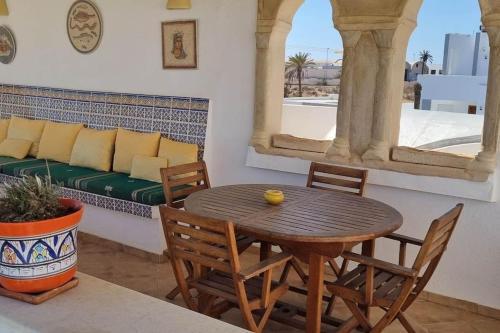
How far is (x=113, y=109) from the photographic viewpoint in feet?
18.4

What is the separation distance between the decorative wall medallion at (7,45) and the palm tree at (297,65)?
3.91 meters

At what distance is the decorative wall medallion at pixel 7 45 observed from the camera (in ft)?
21.6

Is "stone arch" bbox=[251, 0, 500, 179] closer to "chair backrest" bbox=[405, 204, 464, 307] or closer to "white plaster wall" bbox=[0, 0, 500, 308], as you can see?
"white plaster wall" bbox=[0, 0, 500, 308]

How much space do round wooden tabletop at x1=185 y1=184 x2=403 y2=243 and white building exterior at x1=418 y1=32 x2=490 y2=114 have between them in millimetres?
6681

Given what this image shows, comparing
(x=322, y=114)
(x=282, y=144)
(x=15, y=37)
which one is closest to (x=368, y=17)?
(x=282, y=144)

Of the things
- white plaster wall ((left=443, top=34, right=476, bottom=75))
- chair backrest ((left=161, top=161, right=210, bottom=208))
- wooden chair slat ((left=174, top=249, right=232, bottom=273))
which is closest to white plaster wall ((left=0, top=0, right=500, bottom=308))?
chair backrest ((left=161, top=161, right=210, bottom=208))

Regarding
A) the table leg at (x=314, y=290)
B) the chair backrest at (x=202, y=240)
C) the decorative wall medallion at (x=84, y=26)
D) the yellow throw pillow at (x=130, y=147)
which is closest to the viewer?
the chair backrest at (x=202, y=240)

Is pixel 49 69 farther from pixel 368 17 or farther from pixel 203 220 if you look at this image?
pixel 203 220

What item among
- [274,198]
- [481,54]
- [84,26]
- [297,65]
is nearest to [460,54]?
[481,54]

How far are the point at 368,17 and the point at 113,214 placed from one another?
2.91 meters

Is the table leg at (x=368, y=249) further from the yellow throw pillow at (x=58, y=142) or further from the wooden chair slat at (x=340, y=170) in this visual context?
the yellow throw pillow at (x=58, y=142)

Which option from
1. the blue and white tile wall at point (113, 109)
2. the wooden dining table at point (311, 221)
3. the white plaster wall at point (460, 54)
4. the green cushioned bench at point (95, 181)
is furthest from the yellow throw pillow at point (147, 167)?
the white plaster wall at point (460, 54)

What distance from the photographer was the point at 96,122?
5.77 m

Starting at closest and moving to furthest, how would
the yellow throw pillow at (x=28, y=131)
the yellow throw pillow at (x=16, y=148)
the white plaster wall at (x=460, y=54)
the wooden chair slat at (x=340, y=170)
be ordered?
the wooden chair slat at (x=340, y=170) → the yellow throw pillow at (x=16, y=148) → the yellow throw pillow at (x=28, y=131) → the white plaster wall at (x=460, y=54)
